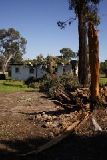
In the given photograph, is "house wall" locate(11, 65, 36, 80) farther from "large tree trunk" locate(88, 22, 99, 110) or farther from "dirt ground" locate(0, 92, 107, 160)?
"large tree trunk" locate(88, 22, 99, 110)

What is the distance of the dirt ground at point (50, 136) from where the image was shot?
1084 centimetres

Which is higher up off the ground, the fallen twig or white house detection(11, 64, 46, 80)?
white house detection(11, 64, 46, 80)

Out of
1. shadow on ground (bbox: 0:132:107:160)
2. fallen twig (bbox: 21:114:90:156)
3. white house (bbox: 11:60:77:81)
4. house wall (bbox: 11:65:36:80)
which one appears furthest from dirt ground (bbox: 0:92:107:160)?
house wall (bbox: 11:65:36:80)

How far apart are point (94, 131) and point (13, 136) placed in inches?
116

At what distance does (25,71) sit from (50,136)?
49.3 meters

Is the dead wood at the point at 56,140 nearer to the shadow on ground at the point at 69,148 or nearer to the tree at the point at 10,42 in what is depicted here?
the shadow on ground at the point at 69,148

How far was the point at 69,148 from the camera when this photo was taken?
1159cm

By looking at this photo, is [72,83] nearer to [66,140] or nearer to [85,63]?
[85,63]

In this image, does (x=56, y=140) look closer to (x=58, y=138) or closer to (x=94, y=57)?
(x=58, y=138)

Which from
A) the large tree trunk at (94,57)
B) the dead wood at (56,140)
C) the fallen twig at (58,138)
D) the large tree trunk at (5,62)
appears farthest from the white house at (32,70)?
the dead wood at (56,140)

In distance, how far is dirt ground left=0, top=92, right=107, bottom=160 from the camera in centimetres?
1084

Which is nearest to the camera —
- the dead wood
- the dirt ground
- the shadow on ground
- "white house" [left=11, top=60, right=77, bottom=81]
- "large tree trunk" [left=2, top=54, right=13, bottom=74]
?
the shadow on ground

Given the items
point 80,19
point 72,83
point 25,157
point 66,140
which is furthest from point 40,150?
point 80,19

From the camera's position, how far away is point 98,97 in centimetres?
1697
